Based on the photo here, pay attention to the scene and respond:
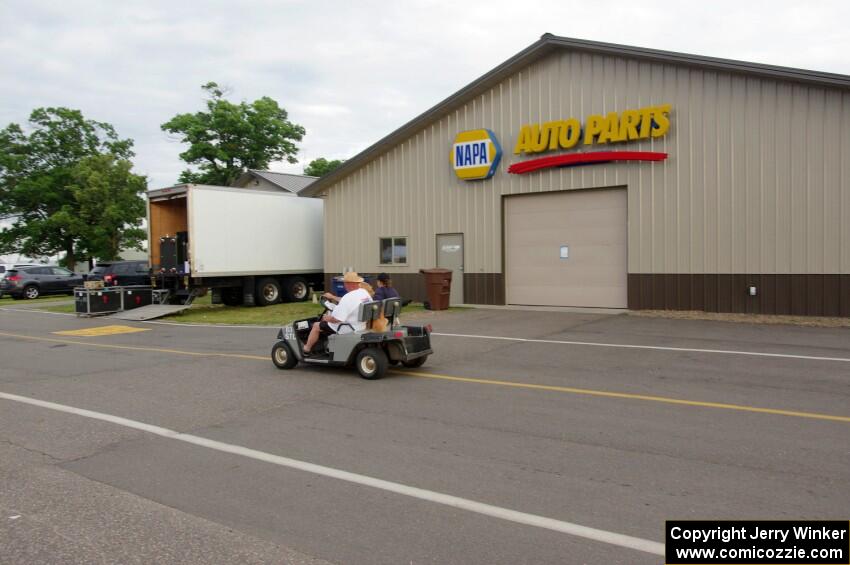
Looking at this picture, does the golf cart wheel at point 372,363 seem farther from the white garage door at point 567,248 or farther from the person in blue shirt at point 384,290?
the white garage door at point 567,248

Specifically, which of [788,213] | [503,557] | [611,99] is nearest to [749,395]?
[503,557]

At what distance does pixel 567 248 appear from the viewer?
61.9 feet

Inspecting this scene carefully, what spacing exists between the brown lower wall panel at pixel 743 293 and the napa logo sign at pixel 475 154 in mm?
5657

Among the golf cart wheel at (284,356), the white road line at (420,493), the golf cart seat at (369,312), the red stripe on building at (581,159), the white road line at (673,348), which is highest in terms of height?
the red stripe on building at (581,159)

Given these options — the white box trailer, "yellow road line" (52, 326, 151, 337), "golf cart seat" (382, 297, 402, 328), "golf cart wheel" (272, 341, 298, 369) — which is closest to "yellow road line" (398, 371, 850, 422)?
"golf cart seat" (382, 297, 402, 328)

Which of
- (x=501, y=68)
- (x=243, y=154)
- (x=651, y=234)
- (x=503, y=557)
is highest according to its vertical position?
(x=243, y=154)

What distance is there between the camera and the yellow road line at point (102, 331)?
1629 cm

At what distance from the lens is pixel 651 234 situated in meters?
17.1

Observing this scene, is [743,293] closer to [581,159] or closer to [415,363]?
[581,159]

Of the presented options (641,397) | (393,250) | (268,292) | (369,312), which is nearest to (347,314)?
(369,312)

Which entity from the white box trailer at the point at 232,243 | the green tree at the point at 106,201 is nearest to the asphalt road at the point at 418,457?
the white box trailer at the point at 232,243

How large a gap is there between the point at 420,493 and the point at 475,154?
16626 millimetres

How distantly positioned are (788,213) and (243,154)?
41.2m

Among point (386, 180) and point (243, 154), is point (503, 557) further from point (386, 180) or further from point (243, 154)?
point (243, 154)
